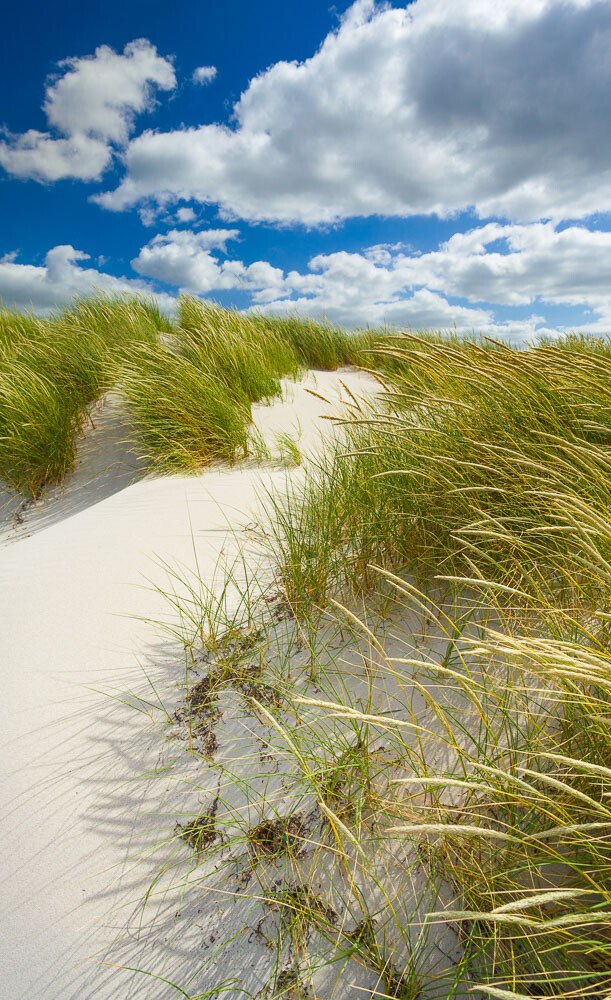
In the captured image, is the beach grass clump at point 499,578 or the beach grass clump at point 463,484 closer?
the beach grass clump at point 499,578

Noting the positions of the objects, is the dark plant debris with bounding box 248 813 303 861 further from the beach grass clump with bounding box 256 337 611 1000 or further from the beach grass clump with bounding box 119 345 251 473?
the beach grass clump with bounding box 119 345 251 473

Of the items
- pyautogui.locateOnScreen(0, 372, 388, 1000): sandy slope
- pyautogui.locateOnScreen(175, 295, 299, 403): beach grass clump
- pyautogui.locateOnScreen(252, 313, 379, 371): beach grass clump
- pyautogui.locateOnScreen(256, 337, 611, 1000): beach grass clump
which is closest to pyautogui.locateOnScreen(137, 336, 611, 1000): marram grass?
pyautogui.locateOnScreen(256, 337, 611, 1000): beach grass clump

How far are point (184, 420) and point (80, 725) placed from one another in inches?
115

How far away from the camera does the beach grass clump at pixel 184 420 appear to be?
13.6ft

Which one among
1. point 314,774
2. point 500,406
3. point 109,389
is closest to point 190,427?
point 109,389

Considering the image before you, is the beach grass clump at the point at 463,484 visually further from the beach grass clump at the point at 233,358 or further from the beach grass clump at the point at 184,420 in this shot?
the beach grass clump at the point at 233,358

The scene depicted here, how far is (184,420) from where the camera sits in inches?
167

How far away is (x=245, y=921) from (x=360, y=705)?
0.60m

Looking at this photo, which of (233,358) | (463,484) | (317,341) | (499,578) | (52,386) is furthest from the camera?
(317,341)

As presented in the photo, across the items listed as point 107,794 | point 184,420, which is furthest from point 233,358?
point 107,794

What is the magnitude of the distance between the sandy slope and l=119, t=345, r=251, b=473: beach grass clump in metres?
0.69

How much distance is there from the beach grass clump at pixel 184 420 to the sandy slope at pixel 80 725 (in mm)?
692

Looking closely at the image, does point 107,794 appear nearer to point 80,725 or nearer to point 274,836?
point 80,725

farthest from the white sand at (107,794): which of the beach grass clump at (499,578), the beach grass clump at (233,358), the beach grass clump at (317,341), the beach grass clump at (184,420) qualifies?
the beach grass clump at (317,341)
